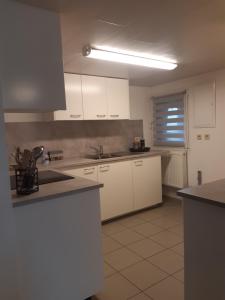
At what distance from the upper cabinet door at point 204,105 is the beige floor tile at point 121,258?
2.25 m

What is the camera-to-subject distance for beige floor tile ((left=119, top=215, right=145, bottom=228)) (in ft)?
10.7

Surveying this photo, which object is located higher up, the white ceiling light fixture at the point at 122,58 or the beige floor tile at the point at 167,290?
the white ceiling light fixture at the point at 122,58

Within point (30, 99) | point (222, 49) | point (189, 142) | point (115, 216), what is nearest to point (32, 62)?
point (30, 99)

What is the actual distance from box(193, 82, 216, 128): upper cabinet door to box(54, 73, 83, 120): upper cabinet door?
186cm

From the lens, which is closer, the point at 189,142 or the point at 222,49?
the point at 222,49

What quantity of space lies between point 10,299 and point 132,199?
7.63 feet

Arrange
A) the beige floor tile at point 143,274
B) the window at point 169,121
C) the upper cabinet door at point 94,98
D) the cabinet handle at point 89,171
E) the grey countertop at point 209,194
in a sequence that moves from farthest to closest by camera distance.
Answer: the window at point 169,121, the upper cabinet door at point 94,98, the cabinet handle at point 89,171, the beige floor tile at point 143,274, the grey countertop at point 209,194

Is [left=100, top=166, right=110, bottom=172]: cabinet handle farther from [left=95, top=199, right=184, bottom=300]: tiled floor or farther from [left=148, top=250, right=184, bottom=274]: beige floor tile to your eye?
[left=148, top=250, right=184, bottom=274]: beige floor tile

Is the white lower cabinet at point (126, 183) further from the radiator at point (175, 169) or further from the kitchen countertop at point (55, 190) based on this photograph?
the kitchen countertop at point (55, 190)

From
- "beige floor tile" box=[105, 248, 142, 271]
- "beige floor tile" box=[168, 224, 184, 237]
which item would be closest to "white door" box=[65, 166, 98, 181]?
"beige floor tile" box=[105, 248, 142, 271]

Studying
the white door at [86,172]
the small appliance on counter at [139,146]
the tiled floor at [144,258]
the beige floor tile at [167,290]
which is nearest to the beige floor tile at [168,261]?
the tiled floor at [144,258]

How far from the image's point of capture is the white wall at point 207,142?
3393 mm

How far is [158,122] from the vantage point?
447cm

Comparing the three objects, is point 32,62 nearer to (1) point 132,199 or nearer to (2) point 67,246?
(2) point 67,246
